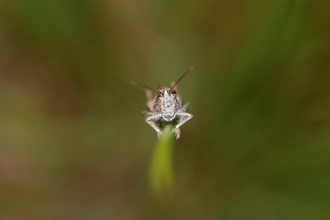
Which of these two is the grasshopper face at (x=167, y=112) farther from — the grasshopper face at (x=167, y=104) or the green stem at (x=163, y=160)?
the green stem at (x=163, y=160)

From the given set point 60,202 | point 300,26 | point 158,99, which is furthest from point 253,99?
point 60,202

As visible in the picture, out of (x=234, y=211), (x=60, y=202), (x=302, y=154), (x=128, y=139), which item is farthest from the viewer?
(x=128, y=139)

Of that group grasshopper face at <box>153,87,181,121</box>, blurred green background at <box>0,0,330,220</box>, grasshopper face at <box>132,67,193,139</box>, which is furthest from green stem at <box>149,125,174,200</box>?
blurred green background at <box>0,0,330,220</box>

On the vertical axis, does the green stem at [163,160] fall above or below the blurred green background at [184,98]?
below

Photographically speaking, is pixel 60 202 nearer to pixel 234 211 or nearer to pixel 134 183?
pixel 134 183

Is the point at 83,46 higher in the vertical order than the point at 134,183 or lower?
higher

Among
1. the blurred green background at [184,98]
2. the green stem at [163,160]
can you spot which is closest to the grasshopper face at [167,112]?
the green stem at [163,160]

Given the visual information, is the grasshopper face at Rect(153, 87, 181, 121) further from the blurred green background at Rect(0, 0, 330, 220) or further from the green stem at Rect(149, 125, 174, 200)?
the blurred green background at Rect(0, 0, 330, 220)

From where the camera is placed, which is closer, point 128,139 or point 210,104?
point 210,104
